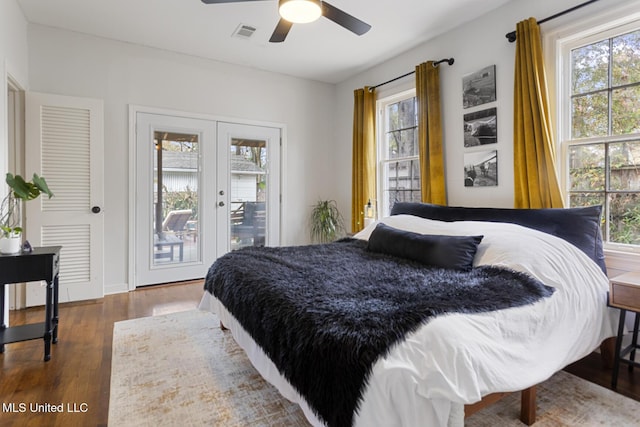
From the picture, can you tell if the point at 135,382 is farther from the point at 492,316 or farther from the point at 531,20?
the point at 531,20

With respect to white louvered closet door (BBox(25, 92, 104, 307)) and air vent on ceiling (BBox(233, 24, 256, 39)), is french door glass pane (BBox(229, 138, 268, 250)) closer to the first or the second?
air vent on ceiling (BBox(233, 24, 256, 39))

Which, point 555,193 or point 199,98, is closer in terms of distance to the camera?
point 555,193

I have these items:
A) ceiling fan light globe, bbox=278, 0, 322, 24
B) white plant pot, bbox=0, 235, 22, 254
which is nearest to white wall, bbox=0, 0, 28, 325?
white plant pot, bbox=0, 235, 22, 254

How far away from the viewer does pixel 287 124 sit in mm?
4766

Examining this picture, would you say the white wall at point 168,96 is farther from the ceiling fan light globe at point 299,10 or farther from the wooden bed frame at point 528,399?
the wooden bed frame at point 528,399

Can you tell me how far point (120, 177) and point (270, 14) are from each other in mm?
2281

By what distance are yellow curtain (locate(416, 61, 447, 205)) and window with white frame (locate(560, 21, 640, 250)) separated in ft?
3.39

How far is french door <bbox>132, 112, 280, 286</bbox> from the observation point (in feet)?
12.8

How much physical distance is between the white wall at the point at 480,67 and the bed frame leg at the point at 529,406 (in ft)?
5.59

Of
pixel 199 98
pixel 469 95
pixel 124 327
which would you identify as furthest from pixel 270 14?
pixel 124 327

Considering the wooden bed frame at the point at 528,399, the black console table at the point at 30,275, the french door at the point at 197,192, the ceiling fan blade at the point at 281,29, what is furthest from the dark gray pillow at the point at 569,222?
the black console table at the point at 30,275

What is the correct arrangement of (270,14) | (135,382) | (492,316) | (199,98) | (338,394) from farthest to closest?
1. (199,98)
2. (270,14)
3. (135,382)
4. (492,316)
5. (338,394)

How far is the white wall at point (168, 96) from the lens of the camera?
3.46 meters

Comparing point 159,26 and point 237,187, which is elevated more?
point 159,26
